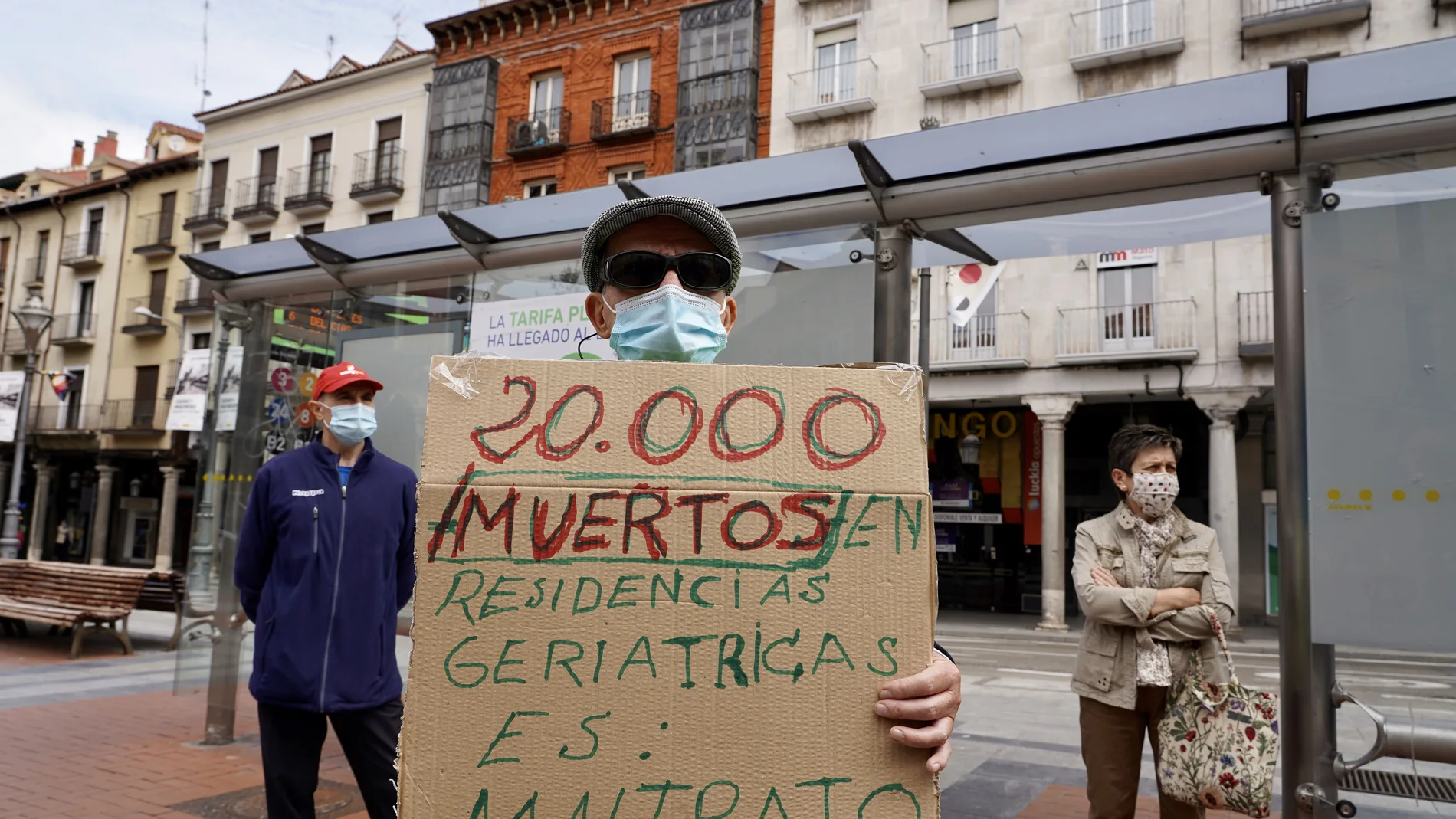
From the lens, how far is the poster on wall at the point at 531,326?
5.46m

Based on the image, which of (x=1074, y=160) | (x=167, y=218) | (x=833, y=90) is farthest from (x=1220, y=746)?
(x=167, y=218)

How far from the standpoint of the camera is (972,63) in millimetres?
21062

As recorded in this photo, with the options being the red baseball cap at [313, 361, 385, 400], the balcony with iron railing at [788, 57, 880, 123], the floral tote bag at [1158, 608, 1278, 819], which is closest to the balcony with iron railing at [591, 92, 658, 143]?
the balcony with iron railing at [788, 57, 880, 123]

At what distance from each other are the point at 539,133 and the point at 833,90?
8.11 metres

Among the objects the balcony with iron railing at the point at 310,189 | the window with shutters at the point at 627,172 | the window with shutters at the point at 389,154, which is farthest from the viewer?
the balcony with iron railing at the point at 310,189

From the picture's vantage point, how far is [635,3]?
25.7 meters

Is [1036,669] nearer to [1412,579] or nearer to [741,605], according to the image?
[1412,579]

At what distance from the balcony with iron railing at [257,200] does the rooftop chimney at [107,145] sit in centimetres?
1310

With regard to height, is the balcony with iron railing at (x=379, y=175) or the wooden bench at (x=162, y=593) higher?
the balcony with iron railing at (x=379, y=175)

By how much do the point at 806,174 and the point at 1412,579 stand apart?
2862 mm

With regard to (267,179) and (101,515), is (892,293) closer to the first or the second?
(267,179)

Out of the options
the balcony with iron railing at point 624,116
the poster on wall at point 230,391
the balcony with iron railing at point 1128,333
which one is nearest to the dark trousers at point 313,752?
the poster on wall at point 230,391

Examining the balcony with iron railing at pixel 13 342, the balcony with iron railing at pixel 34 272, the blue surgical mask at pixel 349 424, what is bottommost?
the blue surgical mask at pixel 349 424

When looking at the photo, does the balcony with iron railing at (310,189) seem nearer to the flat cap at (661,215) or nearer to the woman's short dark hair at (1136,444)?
the woman's short dark hair at (1136,444)
